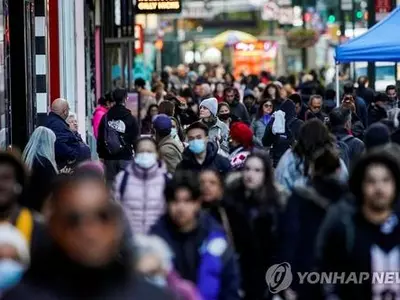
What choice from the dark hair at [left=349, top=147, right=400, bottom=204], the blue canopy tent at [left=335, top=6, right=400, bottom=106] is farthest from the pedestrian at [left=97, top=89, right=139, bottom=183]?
the dark hair at [left=349, top=147, right=400, bottom=204]

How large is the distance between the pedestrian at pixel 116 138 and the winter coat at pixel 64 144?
1.60m

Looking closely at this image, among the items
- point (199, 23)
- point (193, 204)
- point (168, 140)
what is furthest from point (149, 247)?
point (199, 23)

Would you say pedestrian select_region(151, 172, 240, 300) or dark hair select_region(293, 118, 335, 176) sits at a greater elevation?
dark hair select_region(293, 118, 335, 176)

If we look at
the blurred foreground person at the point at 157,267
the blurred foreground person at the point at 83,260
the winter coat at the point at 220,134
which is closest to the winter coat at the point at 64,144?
the winter coat at the point at 220,134

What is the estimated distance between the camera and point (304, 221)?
9820mm

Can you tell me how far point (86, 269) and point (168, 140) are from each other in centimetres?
1013

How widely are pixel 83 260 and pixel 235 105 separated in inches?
697

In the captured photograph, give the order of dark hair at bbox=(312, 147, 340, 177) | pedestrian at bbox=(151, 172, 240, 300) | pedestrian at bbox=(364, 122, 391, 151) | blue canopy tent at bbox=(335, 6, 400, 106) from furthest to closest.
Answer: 1. blue canopy tent at bbox=(335, 6, 400, 106)
2. pedestrian at bbox=(364, 122, 391, 151)
3. dark hair at bbox=(312, 147, 340, 177)
4. pedestrian at bbox=(151, 172, 240, 300)

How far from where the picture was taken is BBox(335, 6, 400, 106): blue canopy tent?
19.5 meters

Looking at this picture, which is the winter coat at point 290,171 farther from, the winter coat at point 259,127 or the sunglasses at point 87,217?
the winter coat at point 259,127

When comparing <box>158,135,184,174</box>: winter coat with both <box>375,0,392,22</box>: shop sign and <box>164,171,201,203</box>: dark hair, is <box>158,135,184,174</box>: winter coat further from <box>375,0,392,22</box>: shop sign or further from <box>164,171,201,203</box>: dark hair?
<box>375,0,392,22</box>: shop sign

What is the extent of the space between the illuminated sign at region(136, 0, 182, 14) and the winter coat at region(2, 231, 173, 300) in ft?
86.9

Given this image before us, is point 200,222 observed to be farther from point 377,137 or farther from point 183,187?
point 377,137

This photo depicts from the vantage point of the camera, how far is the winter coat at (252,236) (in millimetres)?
9945
